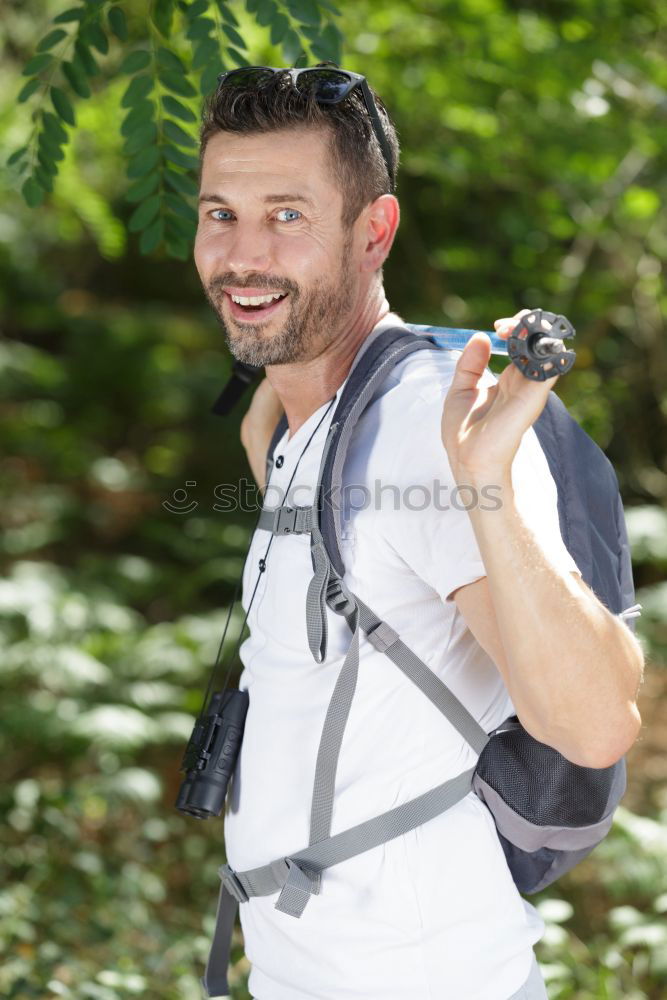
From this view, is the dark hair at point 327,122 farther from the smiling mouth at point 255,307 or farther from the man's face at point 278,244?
the smiling mouth at point 255,307

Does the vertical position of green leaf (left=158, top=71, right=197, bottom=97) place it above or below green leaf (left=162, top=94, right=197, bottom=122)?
above

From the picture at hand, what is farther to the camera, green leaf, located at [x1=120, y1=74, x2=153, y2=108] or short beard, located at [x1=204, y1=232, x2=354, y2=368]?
green leaf, located at [x1=120, y1=74, x2=153, y2=108]

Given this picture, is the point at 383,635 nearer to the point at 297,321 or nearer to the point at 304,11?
the point at 297,321

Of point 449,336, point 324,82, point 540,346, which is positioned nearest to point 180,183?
point 324,82

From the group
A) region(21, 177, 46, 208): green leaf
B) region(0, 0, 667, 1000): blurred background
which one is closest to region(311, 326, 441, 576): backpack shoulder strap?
region(21, 177, 46, 208): green leaf

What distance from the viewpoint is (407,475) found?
1347 millimetres

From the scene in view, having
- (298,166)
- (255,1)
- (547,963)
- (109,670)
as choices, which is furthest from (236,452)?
(298,166)

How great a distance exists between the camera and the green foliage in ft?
6.95

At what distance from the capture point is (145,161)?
7.34 feet

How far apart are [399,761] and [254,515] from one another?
16.6ft

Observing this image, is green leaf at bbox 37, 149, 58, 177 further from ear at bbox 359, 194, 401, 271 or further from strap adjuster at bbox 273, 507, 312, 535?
strap adjuster at bbox 273, 507, 312, 535

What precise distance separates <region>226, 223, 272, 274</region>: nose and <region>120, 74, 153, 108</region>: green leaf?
0.80 meters

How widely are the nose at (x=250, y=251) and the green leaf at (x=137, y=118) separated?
778mm

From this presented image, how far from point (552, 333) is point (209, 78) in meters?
1.41
